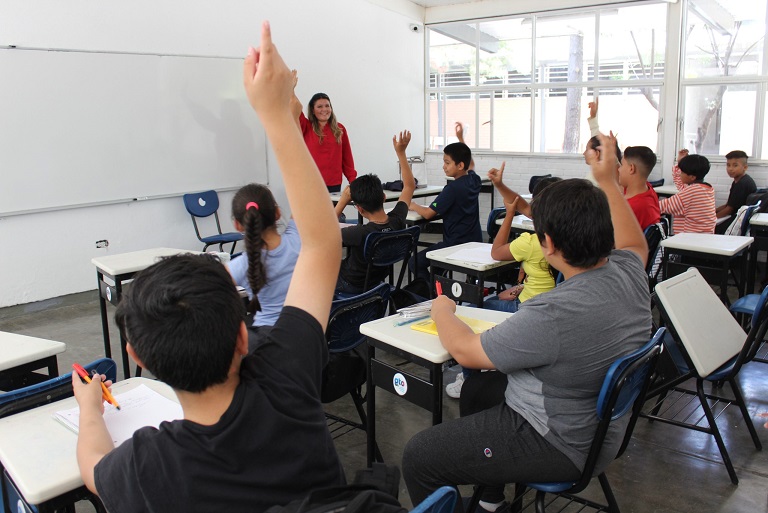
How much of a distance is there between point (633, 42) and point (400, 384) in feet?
21.3

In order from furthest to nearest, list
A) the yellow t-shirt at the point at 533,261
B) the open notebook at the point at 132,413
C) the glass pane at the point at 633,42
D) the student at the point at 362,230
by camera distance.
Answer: the glass pane at the point at 633,42 → the student at the point at 362,230 → the yellow t-shirt at the point at 533,261 → the open notebook at the point at 132,413

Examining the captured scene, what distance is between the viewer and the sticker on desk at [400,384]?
2.00 metres

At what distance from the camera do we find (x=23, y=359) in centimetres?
193

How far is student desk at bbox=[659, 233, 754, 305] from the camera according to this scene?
3471mm

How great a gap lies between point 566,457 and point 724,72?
6.24 m

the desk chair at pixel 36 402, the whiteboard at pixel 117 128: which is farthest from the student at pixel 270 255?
the whiteboard at pixel 117 128

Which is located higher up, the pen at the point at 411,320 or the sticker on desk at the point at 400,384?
the pen at the point at 411,320

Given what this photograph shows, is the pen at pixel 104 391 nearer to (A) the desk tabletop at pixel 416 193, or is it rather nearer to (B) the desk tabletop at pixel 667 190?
(A) the desk tabletop at pixel 416 193

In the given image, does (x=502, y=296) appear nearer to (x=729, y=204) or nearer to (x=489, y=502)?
(x=489, y=502)

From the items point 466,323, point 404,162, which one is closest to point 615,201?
point 466,323

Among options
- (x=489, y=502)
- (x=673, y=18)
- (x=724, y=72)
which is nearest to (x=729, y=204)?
(x=724, y=72)

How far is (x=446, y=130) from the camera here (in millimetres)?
8766

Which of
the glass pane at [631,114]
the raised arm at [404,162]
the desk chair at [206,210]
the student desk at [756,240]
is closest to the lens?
the raised arm at [404,162]

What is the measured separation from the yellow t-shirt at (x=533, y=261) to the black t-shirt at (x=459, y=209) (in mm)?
1325
